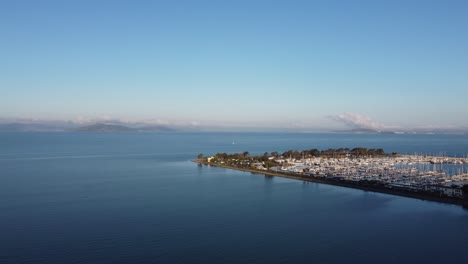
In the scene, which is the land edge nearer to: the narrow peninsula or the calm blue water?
the narrow peninsula

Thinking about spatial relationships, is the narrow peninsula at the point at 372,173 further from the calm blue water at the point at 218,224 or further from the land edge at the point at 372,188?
the calm blue water at the point at 218,224

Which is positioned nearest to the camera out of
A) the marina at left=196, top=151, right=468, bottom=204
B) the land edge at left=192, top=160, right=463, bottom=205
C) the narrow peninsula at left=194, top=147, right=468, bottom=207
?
the land edge at left=192, top=160, right=463, bottom=205

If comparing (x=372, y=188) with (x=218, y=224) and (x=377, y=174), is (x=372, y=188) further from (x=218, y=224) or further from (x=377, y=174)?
(x=218, y=224)

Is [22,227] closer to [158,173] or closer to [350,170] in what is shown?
[158,173]

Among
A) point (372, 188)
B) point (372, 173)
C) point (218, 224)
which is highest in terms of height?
point (372, 173)

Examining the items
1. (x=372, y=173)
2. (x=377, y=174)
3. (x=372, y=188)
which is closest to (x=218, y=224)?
(x=372, y=188)

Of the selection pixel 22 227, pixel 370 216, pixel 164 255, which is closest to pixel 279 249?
pixel 164 255

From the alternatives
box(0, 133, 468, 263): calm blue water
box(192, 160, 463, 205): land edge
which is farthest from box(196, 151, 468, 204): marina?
box(0, 133, 468, 263): calm blue water

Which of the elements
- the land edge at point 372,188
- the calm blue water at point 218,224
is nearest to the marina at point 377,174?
the land edge at point 372,188
